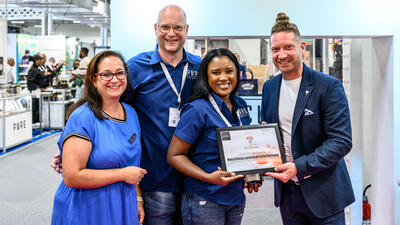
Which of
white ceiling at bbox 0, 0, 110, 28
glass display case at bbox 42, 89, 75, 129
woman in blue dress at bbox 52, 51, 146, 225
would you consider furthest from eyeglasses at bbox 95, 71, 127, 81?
white ceiling at bbox 0, 0, 110, 28

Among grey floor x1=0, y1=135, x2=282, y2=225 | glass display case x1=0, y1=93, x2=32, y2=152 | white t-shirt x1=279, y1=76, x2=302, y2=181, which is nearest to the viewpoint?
white t-shirt x1=279, y1=76, x2=302, y2=181

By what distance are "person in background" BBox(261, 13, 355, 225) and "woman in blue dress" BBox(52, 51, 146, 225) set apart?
29.5 inches

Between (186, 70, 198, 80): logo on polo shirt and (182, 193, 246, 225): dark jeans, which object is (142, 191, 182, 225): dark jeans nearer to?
(182, 193, 246, 225): dark jeans

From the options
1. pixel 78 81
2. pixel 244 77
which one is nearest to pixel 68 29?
pixel 78 81

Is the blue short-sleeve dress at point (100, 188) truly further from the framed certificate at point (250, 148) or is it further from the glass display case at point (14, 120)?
the glass display case at point (14, 120)

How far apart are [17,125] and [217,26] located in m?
6.39

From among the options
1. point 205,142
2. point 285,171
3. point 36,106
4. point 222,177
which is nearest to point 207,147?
point 205,142

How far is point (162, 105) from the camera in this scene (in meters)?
2.22

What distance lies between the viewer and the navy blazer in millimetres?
2006

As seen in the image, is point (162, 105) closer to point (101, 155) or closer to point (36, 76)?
point (101, 155)

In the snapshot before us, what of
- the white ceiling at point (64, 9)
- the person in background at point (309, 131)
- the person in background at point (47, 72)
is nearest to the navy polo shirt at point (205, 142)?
the person in background at point (309, 131)

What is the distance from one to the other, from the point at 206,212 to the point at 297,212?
574 millimetres

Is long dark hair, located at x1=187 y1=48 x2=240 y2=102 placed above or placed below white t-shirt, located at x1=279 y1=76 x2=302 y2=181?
above

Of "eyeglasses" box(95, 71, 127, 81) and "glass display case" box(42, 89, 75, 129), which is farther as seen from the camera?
"glass display case" box(42, 89, 75, 129)
